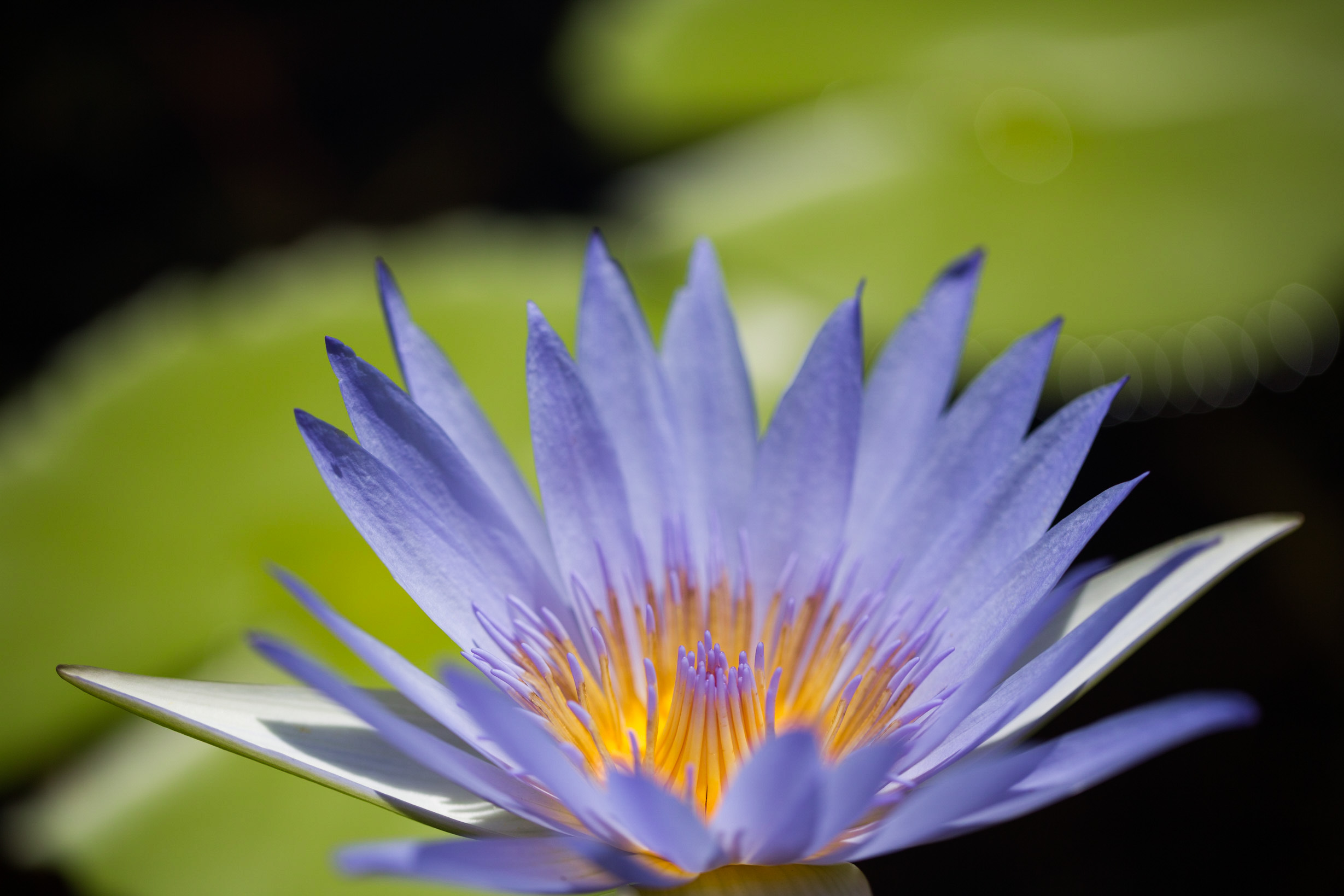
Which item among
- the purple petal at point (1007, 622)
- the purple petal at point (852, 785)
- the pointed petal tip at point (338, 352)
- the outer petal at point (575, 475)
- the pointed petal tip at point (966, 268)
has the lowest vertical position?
the purple petal at point (852, 785)

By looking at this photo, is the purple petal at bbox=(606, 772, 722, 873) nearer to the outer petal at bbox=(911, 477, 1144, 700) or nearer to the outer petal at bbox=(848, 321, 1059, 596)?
the outer petal at bbox=(911, 477, 1144, 700)

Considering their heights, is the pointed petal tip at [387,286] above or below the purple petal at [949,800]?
above

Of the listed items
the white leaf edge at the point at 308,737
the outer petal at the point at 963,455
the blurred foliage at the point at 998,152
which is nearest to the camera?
the white leaf edge at the point at 308,737

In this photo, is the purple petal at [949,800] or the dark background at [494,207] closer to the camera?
the purple petal at [949,800]

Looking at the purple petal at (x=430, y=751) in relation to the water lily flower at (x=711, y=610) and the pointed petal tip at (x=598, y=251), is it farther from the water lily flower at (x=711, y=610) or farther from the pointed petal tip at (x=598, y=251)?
the pointed petal tip at (x=598, y=251)

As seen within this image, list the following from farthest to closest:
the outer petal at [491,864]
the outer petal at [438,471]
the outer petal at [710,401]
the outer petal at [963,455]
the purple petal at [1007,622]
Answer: the outer petal at [710,401] → the outer petal at [963,455] → the outer petal at [438,471] → the purple petal at [1007,622] → the outer petal at [491,864]

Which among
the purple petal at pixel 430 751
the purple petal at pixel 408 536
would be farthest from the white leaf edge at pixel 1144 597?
the purple petal at pixel 408 536

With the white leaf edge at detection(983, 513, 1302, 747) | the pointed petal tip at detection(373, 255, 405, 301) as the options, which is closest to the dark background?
the white leaf edge at detection(983, 513, 1302, 747)
